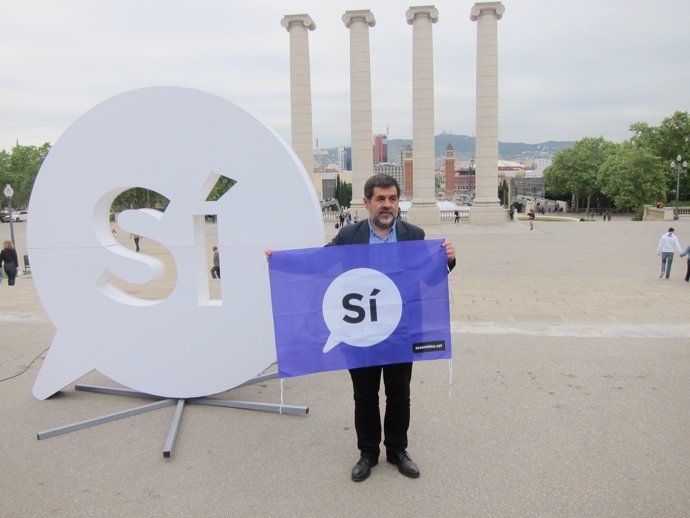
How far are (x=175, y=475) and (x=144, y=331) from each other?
1708mm

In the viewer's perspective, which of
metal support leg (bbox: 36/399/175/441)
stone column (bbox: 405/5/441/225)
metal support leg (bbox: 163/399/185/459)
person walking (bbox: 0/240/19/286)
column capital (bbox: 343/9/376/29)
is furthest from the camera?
column capital (bbox: 343/9/376/29)

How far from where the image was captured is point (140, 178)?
205 inches

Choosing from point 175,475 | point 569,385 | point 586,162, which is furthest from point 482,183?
point 586,162

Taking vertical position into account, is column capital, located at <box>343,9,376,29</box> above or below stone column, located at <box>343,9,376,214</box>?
above

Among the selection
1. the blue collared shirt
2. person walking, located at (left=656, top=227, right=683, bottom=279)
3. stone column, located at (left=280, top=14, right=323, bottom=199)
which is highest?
stone column, located at (left=280, top=14, right=323, bottom=199)

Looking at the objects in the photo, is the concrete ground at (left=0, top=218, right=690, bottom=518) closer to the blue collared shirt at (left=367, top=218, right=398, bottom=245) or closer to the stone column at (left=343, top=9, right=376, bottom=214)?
the blue collared shirt at (left=367, top=218, right=398, bottom=245)

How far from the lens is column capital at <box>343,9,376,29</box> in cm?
3884

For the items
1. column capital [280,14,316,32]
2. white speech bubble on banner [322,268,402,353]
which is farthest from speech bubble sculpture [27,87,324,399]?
column capital [280,14,316,32]

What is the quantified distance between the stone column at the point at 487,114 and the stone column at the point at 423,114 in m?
3.15

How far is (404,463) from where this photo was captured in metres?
4.07

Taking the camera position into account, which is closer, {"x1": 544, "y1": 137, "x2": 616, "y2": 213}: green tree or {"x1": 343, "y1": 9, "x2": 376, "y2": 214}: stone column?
{"x1": 343, "y1": 9, "x2": 376, "y2": 214}: stone column

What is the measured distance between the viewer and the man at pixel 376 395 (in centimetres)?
405

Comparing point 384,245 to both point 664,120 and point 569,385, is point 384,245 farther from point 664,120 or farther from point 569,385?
point 664,120

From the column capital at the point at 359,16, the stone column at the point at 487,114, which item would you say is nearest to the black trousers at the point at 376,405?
the stone column at the point at 487,114
